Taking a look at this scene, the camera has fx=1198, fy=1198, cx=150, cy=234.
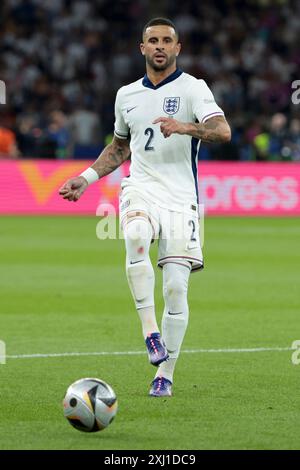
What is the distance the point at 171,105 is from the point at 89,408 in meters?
2.42

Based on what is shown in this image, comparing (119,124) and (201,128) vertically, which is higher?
(119,124)

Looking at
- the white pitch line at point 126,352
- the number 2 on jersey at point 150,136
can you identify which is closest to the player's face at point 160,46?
the number 2 on jersey at point 150,136

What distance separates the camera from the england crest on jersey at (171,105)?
807 centimetres

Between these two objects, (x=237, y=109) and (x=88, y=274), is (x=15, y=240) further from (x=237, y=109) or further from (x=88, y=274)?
(x=237, y=109)

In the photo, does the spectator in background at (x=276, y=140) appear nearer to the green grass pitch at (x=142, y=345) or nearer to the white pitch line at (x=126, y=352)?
the green grass pitch at (x=142, y=345)

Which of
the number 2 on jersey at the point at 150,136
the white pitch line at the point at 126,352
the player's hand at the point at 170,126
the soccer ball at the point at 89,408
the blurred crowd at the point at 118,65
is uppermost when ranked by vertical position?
the blurred crowd at the point at 118,65

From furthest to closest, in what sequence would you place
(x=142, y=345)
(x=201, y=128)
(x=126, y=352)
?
1. (x=142, y=345)
2. (x=126, y=352)
3. (x=201, y=128)

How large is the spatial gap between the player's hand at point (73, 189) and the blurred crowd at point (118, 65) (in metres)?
19.5

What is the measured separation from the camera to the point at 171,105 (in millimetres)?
8086

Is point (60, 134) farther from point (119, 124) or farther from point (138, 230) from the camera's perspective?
point (138, 230)

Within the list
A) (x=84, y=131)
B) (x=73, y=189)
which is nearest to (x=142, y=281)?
(x=73, y=189)

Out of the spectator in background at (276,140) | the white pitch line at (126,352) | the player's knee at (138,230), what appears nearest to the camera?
the player's knee at (138,230)

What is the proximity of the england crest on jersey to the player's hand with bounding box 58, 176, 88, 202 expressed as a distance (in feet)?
2.47

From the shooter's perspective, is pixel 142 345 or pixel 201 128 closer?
pixel 201 128
